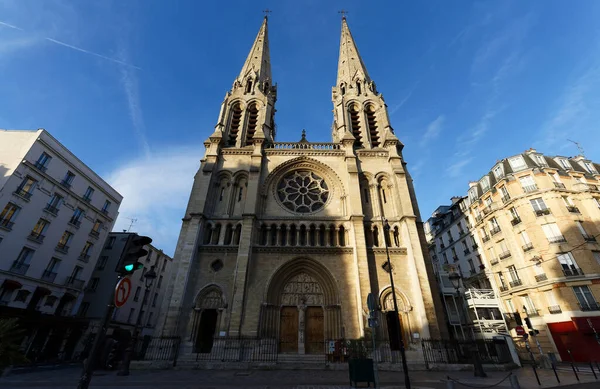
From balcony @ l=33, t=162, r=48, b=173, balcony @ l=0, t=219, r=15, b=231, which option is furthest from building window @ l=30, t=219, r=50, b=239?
balcony @ l=33, t=162, r=48, b=173

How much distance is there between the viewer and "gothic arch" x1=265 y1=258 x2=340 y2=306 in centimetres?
1775

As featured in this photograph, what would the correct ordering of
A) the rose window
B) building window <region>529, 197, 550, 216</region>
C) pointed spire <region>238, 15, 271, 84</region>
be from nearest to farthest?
1. building window <region>529, 197, 550, 216</region>
2. the rose window
3. pointed spire <region>238, 15, 271, 84</region>

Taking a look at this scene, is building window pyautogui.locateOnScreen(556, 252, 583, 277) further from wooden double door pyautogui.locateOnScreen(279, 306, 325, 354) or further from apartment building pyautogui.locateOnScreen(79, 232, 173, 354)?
apartment building pyautogui.locateOnScreen(79, 232, 173, 354)

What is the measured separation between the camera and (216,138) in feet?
76.6

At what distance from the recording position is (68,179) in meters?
23.5

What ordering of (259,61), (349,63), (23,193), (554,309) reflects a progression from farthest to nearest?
(349,63) → (259,61) → (23,193) → (554,309)

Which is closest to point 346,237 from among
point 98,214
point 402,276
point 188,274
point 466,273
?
point 402,276

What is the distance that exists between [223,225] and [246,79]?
60.3 ft

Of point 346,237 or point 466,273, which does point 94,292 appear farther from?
point 466,273

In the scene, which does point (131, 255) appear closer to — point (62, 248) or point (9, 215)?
point (9, 215)

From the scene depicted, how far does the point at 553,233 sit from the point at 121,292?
27887 mm

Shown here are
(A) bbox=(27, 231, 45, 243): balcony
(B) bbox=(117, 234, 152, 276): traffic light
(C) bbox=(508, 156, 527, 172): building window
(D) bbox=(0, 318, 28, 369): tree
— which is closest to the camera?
(B) bbox=(117, 234, 152, 276): traffic light

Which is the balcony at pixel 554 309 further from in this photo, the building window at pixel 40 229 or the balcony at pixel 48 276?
the building window at pixel 40 229

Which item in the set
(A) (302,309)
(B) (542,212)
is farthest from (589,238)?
(A) (302,309)
